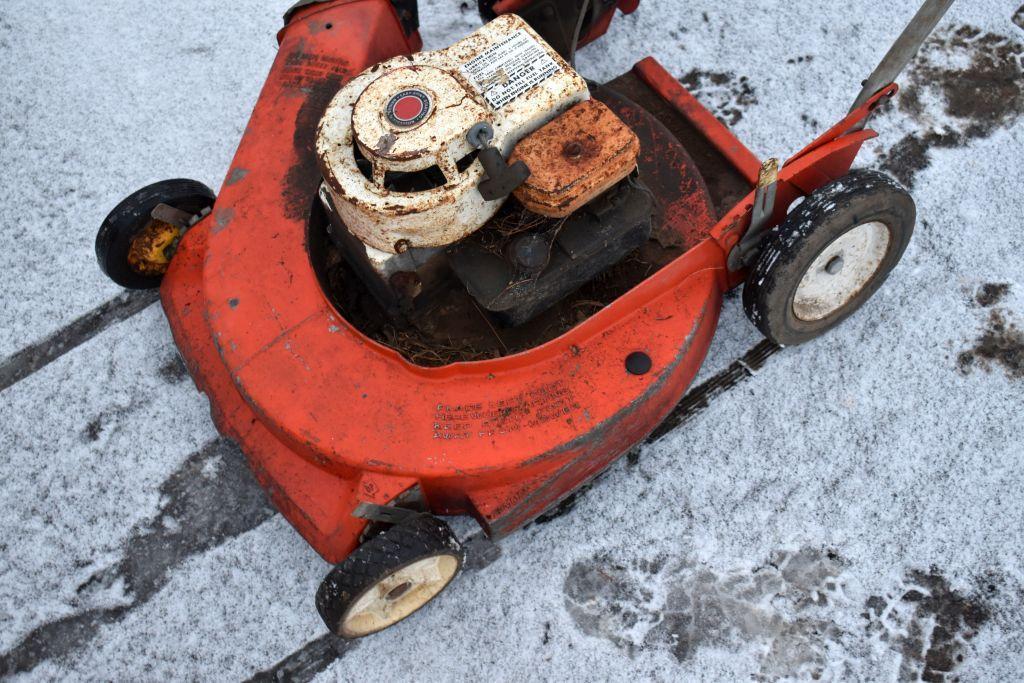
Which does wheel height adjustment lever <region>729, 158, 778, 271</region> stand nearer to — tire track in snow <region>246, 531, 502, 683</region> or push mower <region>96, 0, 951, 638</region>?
push mower <region>96, 0, 951, 638</region>

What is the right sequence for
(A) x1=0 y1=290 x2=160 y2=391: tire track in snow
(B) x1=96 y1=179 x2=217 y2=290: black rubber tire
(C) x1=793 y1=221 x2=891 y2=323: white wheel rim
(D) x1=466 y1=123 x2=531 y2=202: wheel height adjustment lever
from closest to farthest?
(D) x1=466 y1=123 x2=531 y2=202: wheel height adjustment lever < (C) x1=793 y1=221 x2=891 y2=323: white wheel rim < (B) x1=96 y1=179 x2=217 y2=290: black rubber tire < (A) x1=0 y1=290 x2=160 y2=391: tire track in snow

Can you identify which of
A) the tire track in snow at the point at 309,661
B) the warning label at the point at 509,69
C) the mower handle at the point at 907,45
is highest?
the warning label at the point at 509,69

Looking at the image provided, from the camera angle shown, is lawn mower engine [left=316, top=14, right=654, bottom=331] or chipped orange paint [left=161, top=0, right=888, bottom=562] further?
chipped orange paint [left=161, top=0, right=888, bottom=562]

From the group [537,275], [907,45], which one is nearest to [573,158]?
[537,275]

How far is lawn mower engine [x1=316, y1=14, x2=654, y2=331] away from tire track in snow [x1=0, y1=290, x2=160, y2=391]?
3.24ft

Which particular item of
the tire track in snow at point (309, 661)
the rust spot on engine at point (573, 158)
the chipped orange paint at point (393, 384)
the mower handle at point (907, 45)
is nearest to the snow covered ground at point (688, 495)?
the tire track in snow at point (309, 661)

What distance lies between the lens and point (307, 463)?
1.87 meters

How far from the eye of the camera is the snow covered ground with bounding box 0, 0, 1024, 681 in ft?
6.44

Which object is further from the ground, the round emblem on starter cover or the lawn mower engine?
the round emblem on starter cover

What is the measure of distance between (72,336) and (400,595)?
4.28 ft

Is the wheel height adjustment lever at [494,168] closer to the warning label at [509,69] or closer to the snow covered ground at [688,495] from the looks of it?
the warning label at [509,69]

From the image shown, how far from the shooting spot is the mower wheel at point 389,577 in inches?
65.2

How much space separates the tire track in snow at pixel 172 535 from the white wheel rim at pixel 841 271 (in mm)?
1460

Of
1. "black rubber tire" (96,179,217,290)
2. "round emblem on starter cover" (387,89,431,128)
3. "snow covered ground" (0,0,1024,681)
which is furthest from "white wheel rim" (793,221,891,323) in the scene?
"black rubber tire" (96,179,217,290)
